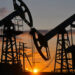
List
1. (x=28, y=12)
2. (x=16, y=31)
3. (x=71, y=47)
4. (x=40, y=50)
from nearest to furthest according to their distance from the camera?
1. (x=40, y=50)
2. (x=71, y=47)
3. (x=28, y=12)
4. (x=16, y=31)

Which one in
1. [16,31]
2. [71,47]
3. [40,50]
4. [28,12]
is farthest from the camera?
[16,31]

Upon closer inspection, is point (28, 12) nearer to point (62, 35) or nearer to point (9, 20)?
point (9, 20)

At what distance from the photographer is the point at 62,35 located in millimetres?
29734

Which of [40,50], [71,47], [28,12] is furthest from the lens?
[28,12]

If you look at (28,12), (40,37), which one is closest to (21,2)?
(28,12)

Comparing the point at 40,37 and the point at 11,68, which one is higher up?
the point at 40,37

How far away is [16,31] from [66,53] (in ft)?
27.4

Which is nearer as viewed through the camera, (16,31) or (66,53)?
(66,53)

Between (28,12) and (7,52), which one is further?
(7,52)

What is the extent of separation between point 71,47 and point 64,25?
3.11 metres

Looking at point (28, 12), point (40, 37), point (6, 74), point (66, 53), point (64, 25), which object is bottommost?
point (6, 74)

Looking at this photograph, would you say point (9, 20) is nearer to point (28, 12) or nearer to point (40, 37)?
point (28, 12)

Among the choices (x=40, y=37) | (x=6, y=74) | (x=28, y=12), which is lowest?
(x=6, y=74)

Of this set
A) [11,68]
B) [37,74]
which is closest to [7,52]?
[11,68]
